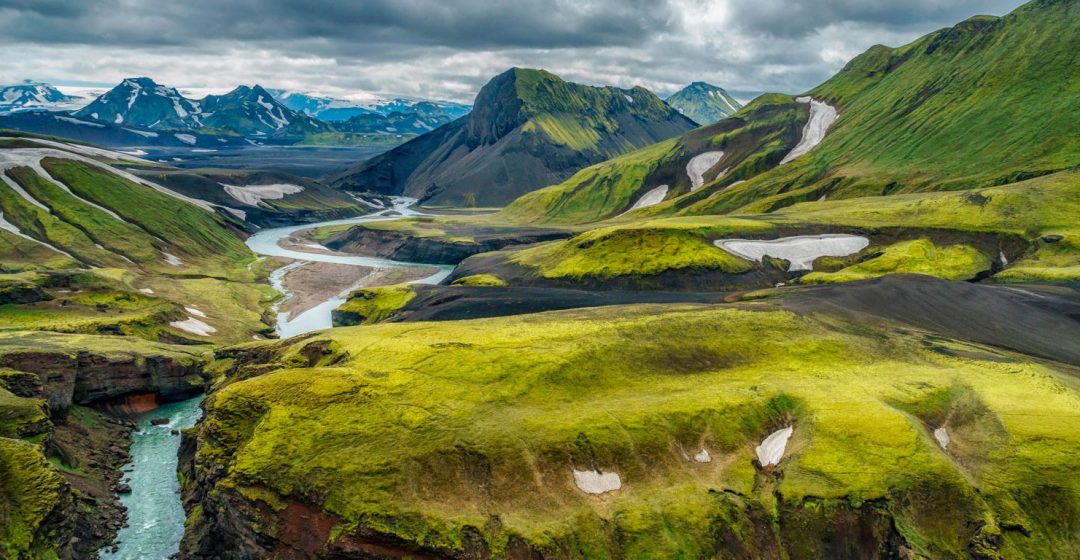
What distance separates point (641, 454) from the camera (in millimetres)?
41812

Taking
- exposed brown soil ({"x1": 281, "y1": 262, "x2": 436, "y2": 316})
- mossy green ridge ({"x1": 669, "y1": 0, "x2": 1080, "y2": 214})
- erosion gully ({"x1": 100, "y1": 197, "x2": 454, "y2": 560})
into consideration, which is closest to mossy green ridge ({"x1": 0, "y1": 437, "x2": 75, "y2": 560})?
erosion gully ({"x1": 100, "y1": 197, "x2": 454, "y2": 560})

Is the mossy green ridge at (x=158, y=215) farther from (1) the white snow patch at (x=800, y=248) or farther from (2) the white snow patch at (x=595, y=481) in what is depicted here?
(2) the white snow patch at (x=595, y=481)

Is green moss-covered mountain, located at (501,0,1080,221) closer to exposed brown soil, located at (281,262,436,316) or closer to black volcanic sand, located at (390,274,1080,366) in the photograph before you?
black volcanic sand, located at (390,274,1080,366)

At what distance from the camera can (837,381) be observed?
50250 mm

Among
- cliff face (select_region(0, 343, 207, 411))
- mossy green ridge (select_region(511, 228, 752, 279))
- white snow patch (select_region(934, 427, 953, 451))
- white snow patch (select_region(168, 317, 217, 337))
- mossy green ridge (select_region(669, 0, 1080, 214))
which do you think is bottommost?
white snow patch (select_region(168, 317, 217, 337))

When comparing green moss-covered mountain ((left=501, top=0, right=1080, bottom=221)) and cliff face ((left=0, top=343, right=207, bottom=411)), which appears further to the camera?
green moss-covered mountain ((left=501, top=0, right=1080, bottom=221))

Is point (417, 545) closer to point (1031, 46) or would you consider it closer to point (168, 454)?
point (168, 454)

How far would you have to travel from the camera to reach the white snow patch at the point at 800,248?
118000 millimetres

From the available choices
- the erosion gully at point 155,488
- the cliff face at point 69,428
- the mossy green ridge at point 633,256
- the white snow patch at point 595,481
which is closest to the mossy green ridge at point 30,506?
the cliff face at point 69,428

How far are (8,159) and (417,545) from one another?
682 ft

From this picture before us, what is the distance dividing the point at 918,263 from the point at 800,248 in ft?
66.5

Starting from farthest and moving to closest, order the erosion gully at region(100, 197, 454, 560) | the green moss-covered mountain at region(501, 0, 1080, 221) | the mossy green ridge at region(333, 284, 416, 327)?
the green moss-covered mountain at region(501, 0, 1080, 221) < the mossy green ridge at region(333, 284, 416, 327) < the erosion gully at region(100, 197, 454, 560)

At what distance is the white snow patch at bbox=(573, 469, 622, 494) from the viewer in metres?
39.5

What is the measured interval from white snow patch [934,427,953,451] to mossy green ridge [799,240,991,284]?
62886 mm
